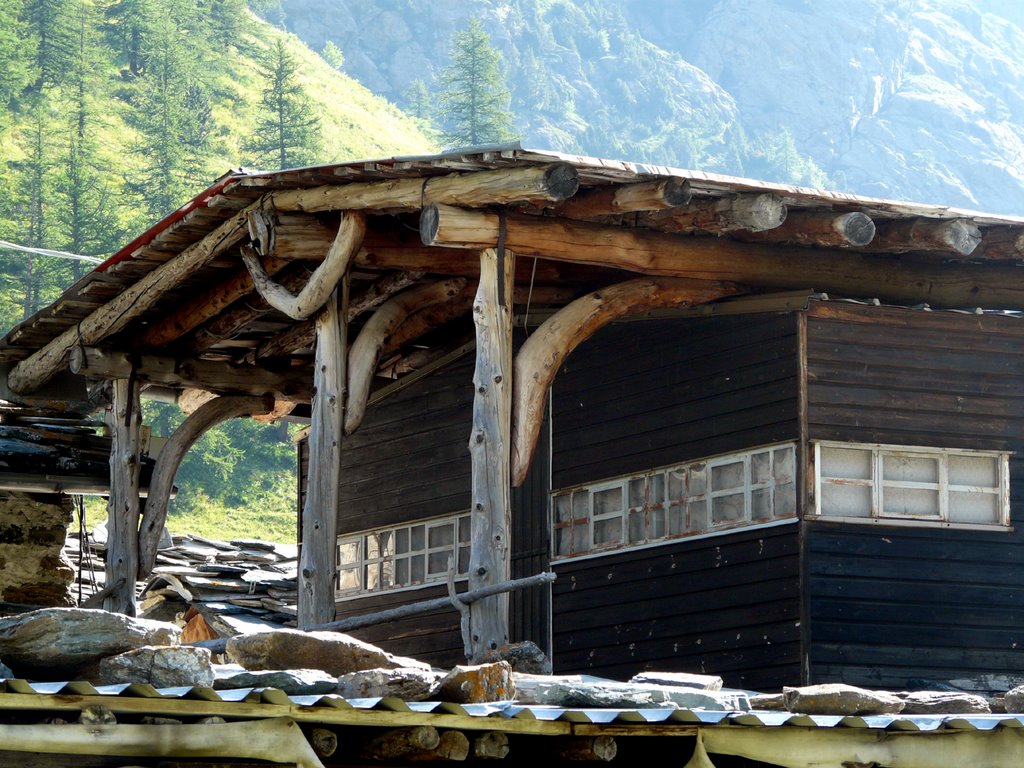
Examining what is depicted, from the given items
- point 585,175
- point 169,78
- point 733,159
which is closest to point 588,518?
point 585,175

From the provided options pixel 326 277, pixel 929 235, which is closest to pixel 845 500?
pixel 929 235

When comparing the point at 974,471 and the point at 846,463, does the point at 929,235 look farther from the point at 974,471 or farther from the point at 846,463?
the point at 974,471

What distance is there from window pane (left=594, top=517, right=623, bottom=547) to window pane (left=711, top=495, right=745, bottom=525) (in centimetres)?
110

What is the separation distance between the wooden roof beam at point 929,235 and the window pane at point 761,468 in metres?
1.90

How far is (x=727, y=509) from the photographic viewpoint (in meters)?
13.3

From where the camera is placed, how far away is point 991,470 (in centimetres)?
1330

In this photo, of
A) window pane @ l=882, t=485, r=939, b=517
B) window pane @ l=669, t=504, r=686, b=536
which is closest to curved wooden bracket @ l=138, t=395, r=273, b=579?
window pane @ l=669, t=504, r=686, b=536

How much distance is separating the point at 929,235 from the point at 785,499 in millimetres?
2324

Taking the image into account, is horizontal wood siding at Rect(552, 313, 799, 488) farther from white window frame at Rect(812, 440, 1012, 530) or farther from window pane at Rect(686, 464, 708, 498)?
white window frame at Rect(812, 440, 1012, 530)

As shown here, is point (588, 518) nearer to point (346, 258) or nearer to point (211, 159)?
point (346, 258)

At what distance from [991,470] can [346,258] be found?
551 cm

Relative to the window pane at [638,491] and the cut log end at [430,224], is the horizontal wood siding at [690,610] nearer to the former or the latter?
the window pane at [638,491]

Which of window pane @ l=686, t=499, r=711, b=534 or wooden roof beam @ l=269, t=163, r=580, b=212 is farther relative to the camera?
window pane @ l=686, t=499, r=711, b=534

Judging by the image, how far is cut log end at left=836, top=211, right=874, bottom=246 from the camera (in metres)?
11.9
